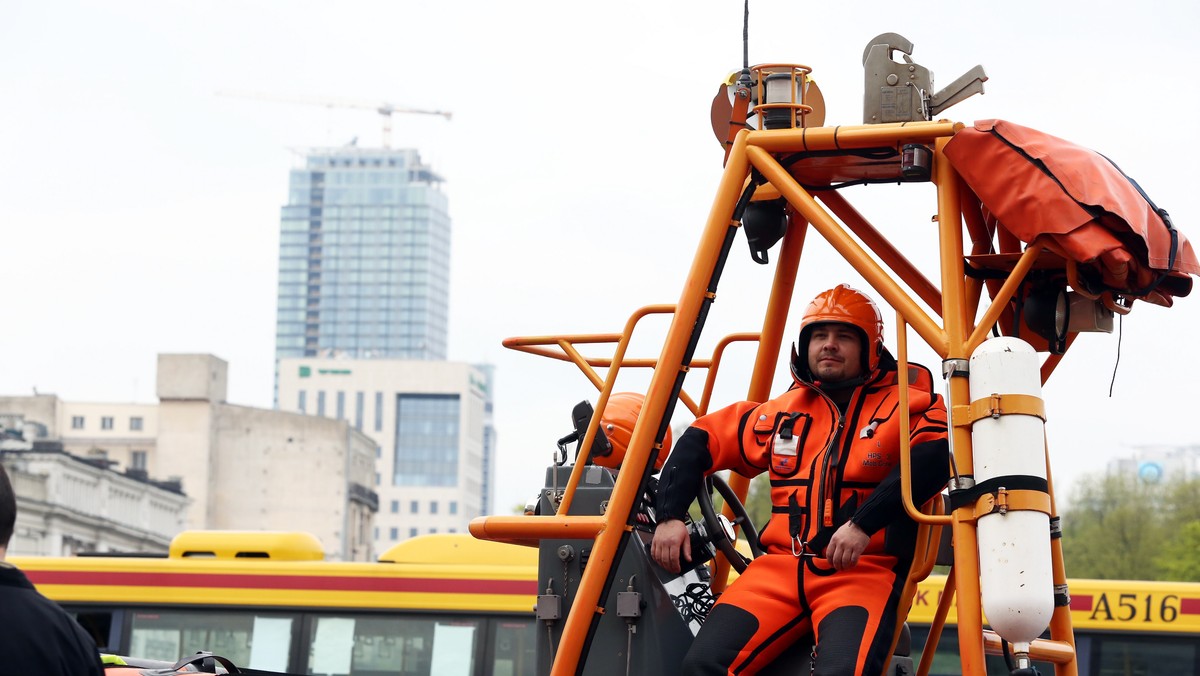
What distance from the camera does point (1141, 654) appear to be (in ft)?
48.5

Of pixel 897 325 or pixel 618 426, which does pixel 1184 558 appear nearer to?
pixel 618 426

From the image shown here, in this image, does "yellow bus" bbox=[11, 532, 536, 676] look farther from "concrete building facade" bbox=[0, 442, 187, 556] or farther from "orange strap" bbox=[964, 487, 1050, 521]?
"concrete building facade" bbox=[0, 442, 187, 556]

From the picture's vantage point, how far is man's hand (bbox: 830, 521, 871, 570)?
5504 mm

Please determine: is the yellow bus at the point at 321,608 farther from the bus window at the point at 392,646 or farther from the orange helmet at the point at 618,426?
the orange helmet at the point at 618,426

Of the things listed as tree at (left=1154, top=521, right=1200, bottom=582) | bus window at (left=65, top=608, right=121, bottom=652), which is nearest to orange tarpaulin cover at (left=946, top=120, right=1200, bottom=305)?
bus window at (left=65, top=608, right=121, bottom=652)

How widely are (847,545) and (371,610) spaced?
10.7 m

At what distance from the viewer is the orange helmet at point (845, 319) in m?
5.99

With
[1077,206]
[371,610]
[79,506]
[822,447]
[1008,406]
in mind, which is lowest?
[371,610]

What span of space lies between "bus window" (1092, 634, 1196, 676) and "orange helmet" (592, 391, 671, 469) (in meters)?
8.57

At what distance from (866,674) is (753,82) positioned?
2.28 m

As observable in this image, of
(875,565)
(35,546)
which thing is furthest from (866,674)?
(35,546)

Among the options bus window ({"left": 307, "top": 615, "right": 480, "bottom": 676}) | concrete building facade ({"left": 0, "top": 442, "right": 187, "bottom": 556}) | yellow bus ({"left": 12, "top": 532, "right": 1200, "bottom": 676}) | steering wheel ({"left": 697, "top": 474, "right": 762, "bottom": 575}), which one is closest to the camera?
steering wheel ({"left": 697, "top": 474, "right": 762, "bottom": 575})

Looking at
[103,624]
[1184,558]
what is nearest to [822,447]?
[103,624]

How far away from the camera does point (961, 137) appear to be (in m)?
5.53
